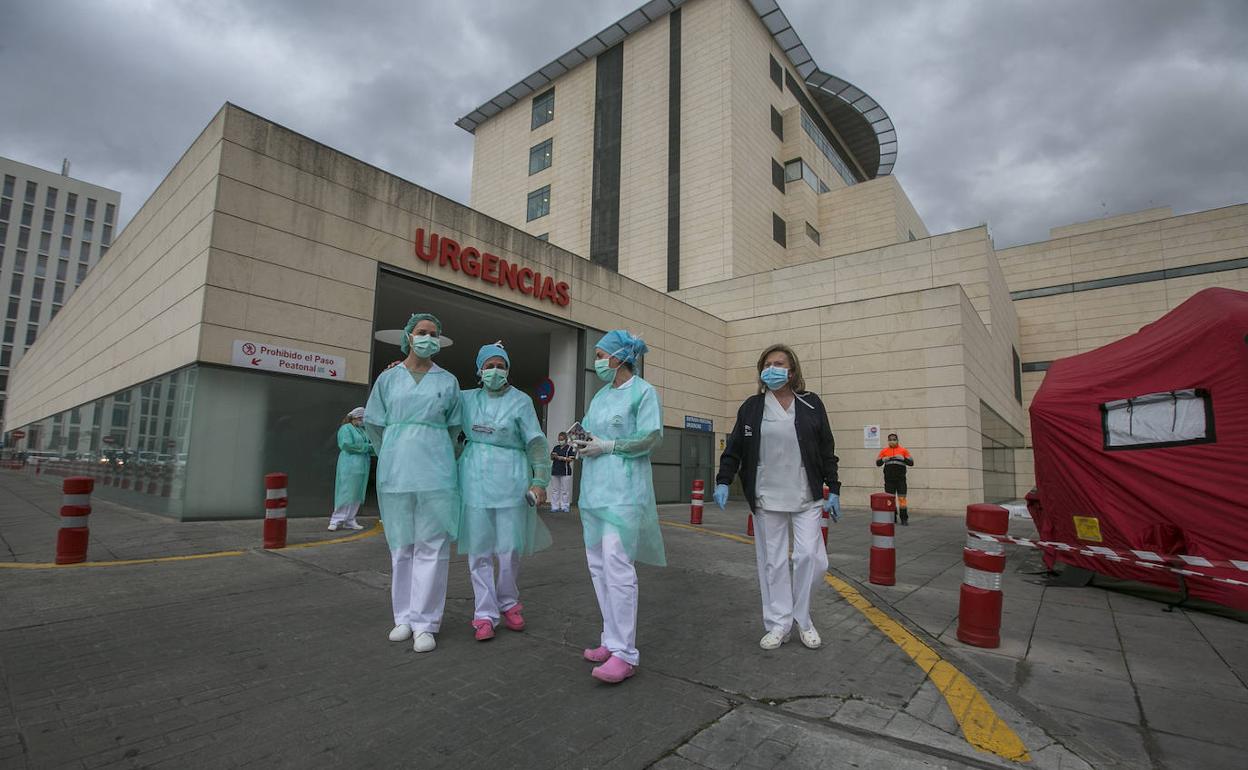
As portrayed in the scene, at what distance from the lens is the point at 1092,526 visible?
6.01 m

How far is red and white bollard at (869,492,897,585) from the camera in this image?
5.79 m

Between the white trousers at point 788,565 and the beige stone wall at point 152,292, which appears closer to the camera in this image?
the white trousers at point 788,565

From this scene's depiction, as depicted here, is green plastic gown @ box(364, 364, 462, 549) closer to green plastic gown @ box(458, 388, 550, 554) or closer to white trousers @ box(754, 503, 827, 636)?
green plastic gown @ box(458, 388, 550, 554)

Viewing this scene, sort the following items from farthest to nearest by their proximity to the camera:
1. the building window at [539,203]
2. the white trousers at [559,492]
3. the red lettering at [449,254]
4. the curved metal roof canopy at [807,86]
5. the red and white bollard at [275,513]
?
the building window at [539,203]
the curved metal roof canopy at [807,86]
the white trousers at [559,492]
the red lettering at [449,254]
the red and white bollard at [275,513]

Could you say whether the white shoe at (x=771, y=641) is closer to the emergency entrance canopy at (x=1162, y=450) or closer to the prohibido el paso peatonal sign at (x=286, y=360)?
the emergency entrance canopy at (x=1162, y=450)

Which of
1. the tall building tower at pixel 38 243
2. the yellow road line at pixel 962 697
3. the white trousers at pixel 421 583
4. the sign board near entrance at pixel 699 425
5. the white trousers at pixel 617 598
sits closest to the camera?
the yellow road line at pixel 962 697

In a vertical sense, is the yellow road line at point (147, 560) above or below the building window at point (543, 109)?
below

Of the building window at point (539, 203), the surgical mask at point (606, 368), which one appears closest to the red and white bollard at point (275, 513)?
the surgical mask at point (606, 368)

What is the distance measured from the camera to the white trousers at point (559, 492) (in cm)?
1337

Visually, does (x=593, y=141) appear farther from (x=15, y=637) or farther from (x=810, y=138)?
(x=15, y=637)

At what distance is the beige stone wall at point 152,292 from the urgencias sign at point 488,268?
12.2 feet

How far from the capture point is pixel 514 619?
12.9 ft

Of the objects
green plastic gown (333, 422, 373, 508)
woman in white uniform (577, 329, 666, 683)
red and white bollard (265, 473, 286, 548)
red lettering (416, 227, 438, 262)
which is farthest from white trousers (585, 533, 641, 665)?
Answer: red lettering (416, 227, 438, 262)

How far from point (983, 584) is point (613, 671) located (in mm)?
2596
